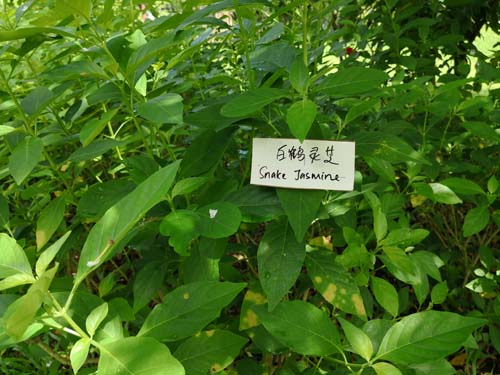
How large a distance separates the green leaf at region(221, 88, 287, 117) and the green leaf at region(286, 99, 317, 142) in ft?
0.16

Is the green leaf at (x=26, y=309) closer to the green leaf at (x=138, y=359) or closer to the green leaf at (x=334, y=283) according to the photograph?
the green leaf at (x=138, y=359)

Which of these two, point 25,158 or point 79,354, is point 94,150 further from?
point 79,354

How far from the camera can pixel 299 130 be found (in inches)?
31.1

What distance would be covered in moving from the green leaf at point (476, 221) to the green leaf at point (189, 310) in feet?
2.55

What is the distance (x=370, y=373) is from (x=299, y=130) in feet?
1.56

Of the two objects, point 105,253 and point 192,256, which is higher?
point 105,253

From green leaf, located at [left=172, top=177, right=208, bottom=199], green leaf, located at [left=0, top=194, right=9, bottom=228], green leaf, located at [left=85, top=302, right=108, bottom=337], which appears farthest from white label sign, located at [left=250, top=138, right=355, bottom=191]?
green leaf, located at [left=0, top=194, right=9, bottom=228]

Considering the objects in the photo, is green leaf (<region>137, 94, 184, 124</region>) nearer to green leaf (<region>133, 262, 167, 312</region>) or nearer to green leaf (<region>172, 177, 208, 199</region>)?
green leaf (<region>172, 177, 208, 199</region>)

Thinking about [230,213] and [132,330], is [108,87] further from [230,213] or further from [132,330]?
[132,330]

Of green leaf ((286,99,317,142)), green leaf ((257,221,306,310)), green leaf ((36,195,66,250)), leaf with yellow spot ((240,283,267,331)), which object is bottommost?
leaf with yellow spot ((240,283,267,331))

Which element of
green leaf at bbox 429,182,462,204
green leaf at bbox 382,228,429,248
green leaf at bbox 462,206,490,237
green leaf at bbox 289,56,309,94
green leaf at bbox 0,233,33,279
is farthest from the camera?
green leaf at bbox 462,206,490,237

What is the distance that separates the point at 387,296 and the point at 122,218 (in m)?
0.61

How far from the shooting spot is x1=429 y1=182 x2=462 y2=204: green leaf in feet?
3.79

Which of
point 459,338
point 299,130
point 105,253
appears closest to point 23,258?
point 105,253
